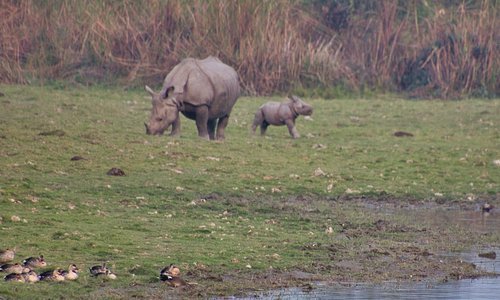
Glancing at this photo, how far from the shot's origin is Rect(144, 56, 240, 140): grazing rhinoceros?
17.9 metres

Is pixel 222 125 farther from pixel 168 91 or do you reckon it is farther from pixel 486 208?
pixel 486 208

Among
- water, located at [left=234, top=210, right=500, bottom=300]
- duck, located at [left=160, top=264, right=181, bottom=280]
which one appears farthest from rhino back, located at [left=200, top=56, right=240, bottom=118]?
duck, located at [left=160, top=264, right=181, bottom=280]

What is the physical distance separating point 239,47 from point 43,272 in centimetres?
1671

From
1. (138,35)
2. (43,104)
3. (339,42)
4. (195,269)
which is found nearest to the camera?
(195,269)

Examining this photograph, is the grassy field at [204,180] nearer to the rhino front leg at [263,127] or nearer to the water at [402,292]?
the rhino front leg at [263,127]

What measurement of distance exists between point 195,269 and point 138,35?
1689 centimetres

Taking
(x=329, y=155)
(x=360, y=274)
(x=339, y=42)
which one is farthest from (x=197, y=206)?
(x=339, y=42)

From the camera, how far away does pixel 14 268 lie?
28.6 feet

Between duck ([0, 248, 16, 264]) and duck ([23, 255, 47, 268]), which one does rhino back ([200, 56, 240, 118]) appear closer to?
duck ([0, 248, 16, 264])

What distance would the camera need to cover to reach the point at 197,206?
13.0m

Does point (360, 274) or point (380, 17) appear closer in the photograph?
point (360, 274)

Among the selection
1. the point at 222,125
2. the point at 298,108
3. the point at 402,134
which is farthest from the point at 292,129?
the point at 402,134

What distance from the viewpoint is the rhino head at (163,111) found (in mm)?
17859

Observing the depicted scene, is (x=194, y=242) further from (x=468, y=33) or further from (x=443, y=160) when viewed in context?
(x=468, y=33)
